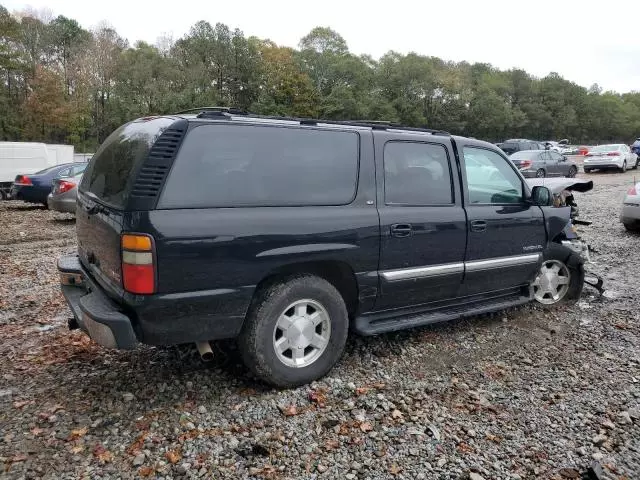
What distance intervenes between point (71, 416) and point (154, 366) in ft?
2.51

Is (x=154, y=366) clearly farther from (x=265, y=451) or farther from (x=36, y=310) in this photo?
(x=36, y=310)

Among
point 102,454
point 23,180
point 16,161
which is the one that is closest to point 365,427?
point 102,454

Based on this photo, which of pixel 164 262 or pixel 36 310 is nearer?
pixel 164 262

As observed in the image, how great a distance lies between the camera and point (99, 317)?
9.68ft

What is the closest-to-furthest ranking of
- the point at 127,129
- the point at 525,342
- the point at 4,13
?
the point at 127,129 < the point at 525,342 < the point at 4,13

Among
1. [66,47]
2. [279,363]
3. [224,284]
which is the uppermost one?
[66,47]

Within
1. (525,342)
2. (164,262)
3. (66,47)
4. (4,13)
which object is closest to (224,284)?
(164,262)

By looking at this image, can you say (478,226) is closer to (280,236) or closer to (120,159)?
(280,236)

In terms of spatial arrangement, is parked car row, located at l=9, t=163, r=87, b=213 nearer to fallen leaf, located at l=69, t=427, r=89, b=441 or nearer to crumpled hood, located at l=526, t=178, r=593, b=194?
crumpled hood, located at l=526, t=178, r=593, b=194

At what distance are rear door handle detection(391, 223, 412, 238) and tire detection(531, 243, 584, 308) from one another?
1981mm

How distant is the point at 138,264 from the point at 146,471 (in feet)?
3.70

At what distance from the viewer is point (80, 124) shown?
141 ft

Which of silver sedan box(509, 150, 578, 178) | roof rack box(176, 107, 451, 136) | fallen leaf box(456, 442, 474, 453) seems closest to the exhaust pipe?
roof rack box(176, 107, 451, 136)

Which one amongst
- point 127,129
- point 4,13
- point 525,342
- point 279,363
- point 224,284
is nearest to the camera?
point 224,284
